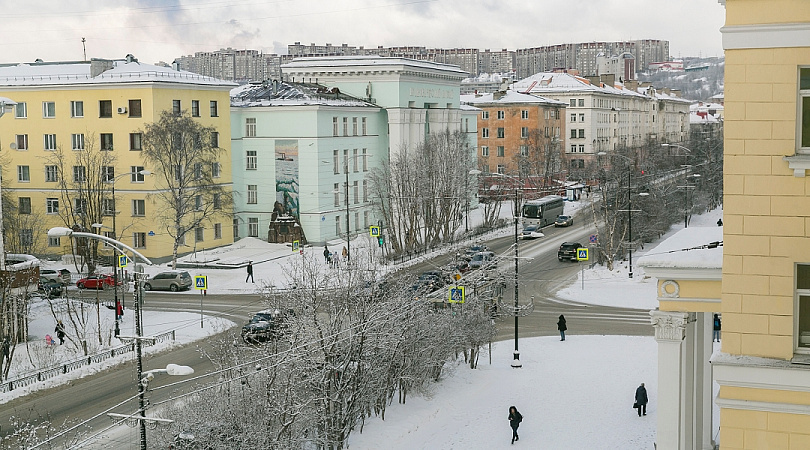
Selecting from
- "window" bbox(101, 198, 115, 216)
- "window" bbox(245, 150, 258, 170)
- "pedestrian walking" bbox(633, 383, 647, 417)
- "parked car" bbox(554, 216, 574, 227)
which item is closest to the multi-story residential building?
"parked car" bbox(554, 216, 574, 227)

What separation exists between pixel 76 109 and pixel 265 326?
2983cm

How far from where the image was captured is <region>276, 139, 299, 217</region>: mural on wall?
62656 millimetres

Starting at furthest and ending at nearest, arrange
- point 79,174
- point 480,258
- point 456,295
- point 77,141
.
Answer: point 77,141 < point 79,174 < point 480,258 < point 456,295

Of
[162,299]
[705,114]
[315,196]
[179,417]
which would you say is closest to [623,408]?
[179,417]

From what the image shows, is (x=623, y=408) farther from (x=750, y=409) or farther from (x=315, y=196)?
(x=315, y=196)

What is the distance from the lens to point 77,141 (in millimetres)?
58438

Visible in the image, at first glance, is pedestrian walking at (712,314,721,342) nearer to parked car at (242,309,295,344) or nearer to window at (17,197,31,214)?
parked car at (242,309,295,344)

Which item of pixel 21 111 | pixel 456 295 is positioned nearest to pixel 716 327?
pixel 456 295

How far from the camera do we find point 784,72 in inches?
392

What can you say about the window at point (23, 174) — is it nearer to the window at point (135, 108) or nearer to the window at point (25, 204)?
the window at point (25, 204)

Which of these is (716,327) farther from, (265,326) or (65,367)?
(65,367)

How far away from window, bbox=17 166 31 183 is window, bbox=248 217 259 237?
14.3m

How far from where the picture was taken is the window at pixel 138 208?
56.5 m

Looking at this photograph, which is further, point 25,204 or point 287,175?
point 287,175
